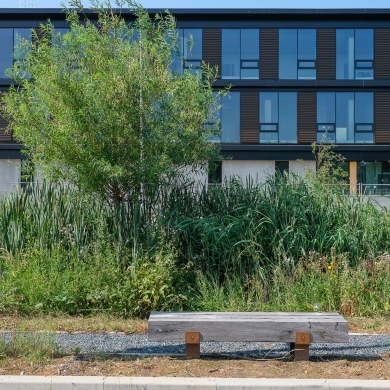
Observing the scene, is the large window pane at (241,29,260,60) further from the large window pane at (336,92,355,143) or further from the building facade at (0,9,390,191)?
the large window pane at (336,92,355,143)

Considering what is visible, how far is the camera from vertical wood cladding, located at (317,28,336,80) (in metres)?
27.1

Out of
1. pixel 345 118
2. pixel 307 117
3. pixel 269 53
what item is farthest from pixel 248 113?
pixel 345 118

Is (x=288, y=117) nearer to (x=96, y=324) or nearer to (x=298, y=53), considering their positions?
(x=298, y=53)

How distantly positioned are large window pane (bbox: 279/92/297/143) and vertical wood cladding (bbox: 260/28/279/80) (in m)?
1.22

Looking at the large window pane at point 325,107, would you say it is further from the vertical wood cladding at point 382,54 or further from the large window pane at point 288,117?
the vertical wood cladding at point 382,54

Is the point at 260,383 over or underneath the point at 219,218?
underneath

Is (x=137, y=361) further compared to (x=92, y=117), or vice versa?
(x=92, y=117)

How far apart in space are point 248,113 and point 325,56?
5.11 metres

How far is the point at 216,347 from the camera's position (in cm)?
569

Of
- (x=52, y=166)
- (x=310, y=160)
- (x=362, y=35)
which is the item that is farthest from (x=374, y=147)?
(x=52, y=166)

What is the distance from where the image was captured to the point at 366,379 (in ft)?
14.9

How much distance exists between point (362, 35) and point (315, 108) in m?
4.66

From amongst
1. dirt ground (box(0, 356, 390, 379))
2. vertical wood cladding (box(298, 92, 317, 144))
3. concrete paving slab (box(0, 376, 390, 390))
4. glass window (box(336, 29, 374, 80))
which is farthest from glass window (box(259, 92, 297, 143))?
concrete paving slab (box(0, 376, 390, 390))

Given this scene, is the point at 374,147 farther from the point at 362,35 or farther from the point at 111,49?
the point at 111,49
